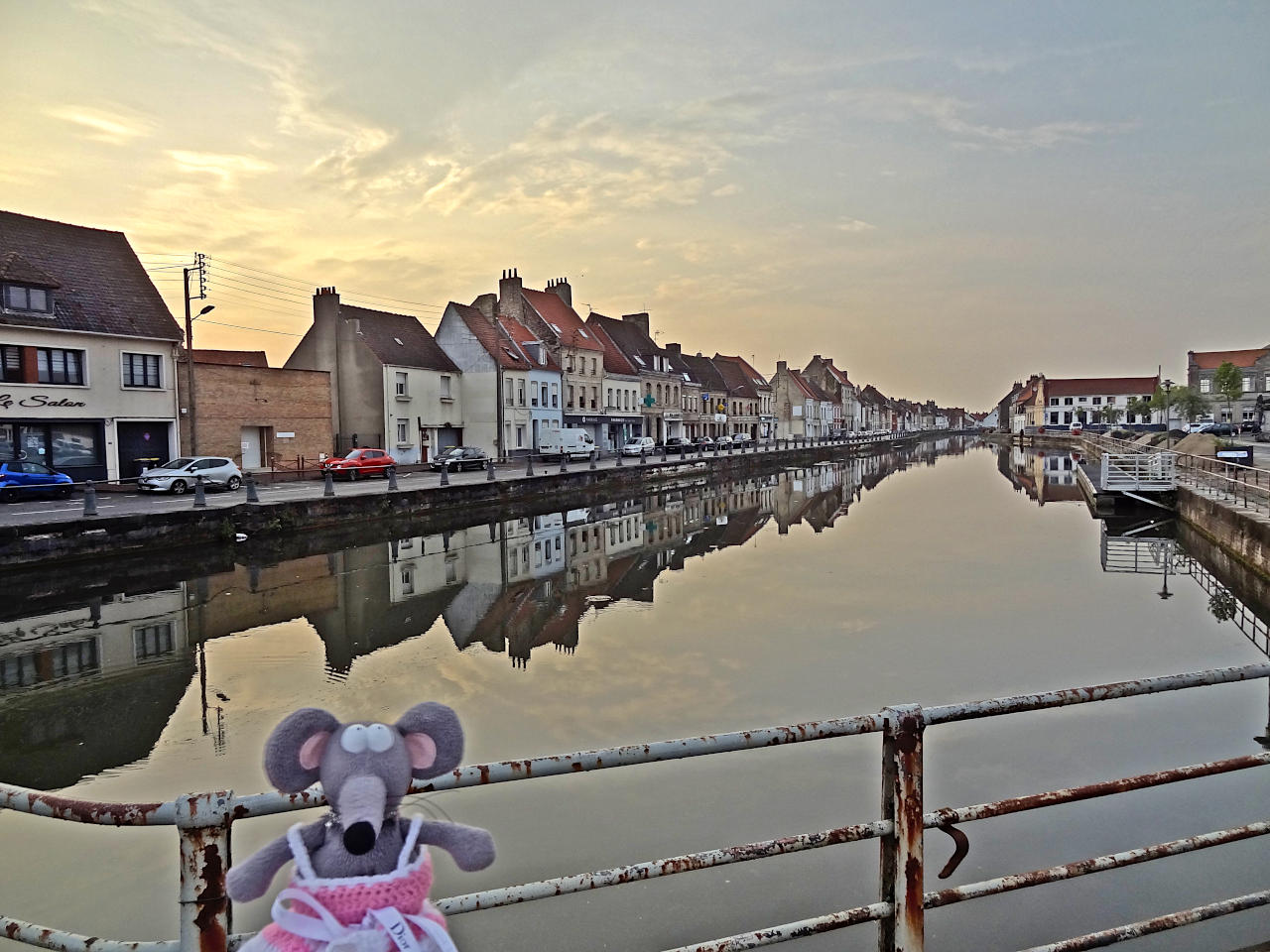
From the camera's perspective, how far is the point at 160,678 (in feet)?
35.7

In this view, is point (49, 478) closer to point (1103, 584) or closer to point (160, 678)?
point (160, 678)

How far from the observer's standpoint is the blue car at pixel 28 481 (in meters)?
23.4

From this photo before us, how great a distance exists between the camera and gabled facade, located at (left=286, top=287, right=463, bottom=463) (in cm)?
4241

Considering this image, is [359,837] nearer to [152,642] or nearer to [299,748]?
[299,748]

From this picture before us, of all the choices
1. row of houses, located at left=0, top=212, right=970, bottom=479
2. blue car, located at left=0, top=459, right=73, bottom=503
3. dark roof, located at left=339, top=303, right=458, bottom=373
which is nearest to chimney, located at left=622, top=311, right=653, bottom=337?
row of houses, located at left=0, top=212, right=970, bottom=479

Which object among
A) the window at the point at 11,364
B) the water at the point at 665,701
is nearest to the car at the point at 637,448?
the window at the point at 11,364

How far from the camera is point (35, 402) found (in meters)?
27.7

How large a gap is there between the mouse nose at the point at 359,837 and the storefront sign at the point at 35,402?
105 ft

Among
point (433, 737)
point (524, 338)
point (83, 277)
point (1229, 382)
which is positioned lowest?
point (433, 737)

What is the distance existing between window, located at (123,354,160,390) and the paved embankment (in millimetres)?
6363

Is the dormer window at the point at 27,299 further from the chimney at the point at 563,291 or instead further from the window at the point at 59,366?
the chimney at the point at 563,291

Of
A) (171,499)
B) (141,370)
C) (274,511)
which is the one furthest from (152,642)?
(141,370)

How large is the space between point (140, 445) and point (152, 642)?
21.7 metres

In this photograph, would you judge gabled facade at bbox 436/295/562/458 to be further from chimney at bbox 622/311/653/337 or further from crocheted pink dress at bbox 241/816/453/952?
crocheted pink dress at bbox 241/816/453/952
